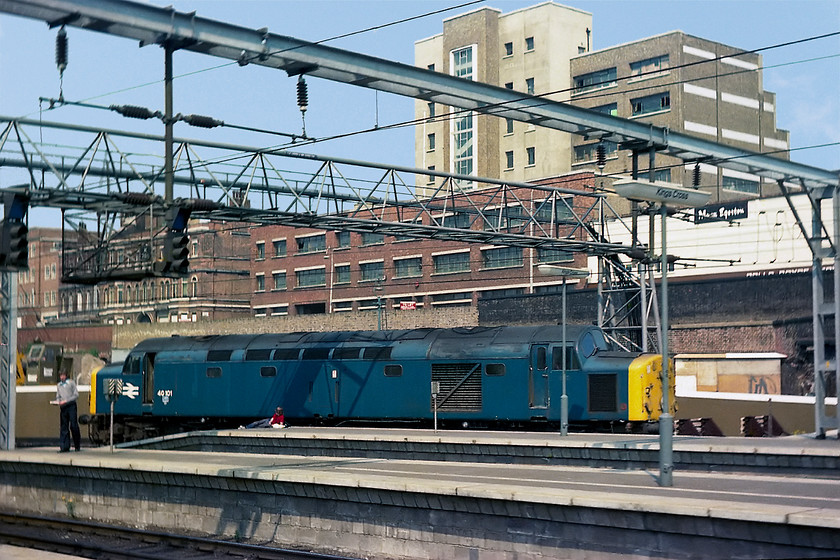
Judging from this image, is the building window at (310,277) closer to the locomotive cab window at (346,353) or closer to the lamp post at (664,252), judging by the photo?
the locomotive cab window at (346,353)

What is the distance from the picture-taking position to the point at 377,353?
34.1 metres

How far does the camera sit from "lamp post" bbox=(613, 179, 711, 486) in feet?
58.7

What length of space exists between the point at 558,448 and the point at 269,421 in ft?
47.2

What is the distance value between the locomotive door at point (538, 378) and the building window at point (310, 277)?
161 ft

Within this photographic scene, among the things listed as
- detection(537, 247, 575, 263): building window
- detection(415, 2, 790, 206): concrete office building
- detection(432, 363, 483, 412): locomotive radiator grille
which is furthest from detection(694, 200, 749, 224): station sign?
detection(432, 363, 483, 412): locomotive radiator grille

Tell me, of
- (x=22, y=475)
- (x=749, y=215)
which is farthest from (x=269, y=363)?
(x=749, y=215)

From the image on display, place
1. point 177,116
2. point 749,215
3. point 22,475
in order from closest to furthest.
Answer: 1. point 177,116
2. point 22,475
3. point 749,215

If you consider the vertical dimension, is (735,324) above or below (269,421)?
above

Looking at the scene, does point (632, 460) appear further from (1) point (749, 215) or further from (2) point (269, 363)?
(1) point (749, 215)

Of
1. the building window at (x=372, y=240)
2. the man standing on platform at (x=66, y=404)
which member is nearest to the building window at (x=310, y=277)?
the building window at (x=372, y=240)

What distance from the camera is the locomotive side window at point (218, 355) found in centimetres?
3722

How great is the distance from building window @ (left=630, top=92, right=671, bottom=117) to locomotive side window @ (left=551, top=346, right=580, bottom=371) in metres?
50.5

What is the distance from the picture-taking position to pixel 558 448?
2420cm

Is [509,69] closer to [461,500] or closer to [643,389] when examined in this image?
[643,389]
